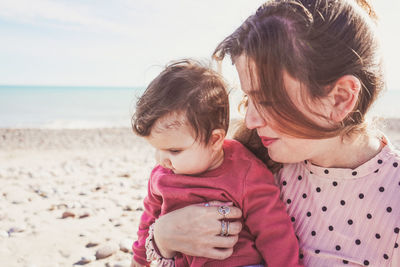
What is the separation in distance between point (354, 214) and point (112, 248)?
6.67ft

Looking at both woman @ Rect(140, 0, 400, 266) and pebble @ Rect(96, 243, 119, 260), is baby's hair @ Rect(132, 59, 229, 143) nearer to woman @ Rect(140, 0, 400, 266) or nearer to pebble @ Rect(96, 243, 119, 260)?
woman @ Rect(140, 0, 400, 266)

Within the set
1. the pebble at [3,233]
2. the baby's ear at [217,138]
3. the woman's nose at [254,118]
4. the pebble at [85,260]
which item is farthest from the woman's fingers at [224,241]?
the pebble at [3,233]

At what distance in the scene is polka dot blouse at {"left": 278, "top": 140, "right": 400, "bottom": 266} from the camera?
64.4 inches

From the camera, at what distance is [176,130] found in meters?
1.81

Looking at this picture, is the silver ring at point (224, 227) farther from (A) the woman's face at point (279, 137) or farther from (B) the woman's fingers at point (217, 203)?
(A) the woman's face at point (279, 137)

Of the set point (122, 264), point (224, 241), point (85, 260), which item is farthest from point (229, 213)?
point (85, 260)

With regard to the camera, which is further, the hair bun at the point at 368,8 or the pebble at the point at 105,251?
the pebble at the point at 105,251

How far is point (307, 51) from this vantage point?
1.50 meters

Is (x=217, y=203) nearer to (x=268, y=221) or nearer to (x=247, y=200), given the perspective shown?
(x=247, y=200)

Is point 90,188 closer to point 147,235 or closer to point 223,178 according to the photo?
point 147,235

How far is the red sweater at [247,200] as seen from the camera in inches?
69.9

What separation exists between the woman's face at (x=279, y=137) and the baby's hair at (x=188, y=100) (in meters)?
0.23

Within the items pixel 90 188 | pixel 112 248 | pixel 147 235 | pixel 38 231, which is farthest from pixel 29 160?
pixel 147 235

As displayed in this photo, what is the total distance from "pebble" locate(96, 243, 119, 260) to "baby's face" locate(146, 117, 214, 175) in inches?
55.8
